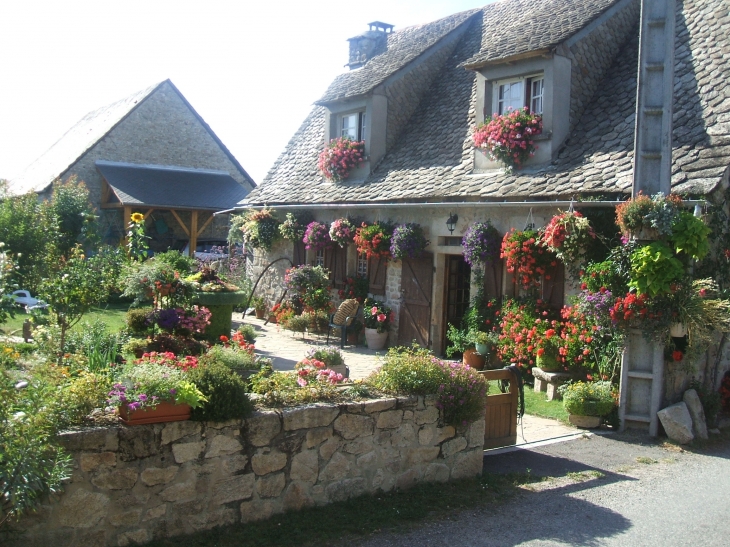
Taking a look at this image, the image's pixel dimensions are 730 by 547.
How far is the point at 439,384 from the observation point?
630 cm

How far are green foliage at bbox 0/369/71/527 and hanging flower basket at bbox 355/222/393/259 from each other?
9.24m

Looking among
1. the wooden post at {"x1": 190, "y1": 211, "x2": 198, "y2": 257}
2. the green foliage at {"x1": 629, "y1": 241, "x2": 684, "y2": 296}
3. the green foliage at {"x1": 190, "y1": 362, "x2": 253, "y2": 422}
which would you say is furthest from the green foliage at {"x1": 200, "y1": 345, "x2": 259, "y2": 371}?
the wooden post at {"x1": 190, "y1": 211, "x2": 198, "y2": 257}

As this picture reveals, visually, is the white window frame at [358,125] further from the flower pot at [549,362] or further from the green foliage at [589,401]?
the green foliage at [589,401]

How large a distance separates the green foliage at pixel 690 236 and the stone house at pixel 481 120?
0.81m

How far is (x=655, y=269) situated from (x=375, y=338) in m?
6.67

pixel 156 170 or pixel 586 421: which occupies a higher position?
pixel 156 170

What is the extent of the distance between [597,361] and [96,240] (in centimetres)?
1610

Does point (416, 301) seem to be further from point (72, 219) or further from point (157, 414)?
point (72, 219)

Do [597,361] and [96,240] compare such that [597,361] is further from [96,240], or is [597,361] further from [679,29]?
[96,240]

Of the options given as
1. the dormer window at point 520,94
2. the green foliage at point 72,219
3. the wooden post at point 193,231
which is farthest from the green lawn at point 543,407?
the wooden post at point 193,231

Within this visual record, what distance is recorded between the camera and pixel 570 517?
5.78m

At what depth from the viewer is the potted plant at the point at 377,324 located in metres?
13.7

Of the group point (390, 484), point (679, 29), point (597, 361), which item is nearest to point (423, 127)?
point (679, 29)

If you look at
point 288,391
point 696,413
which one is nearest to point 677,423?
point 696,413
